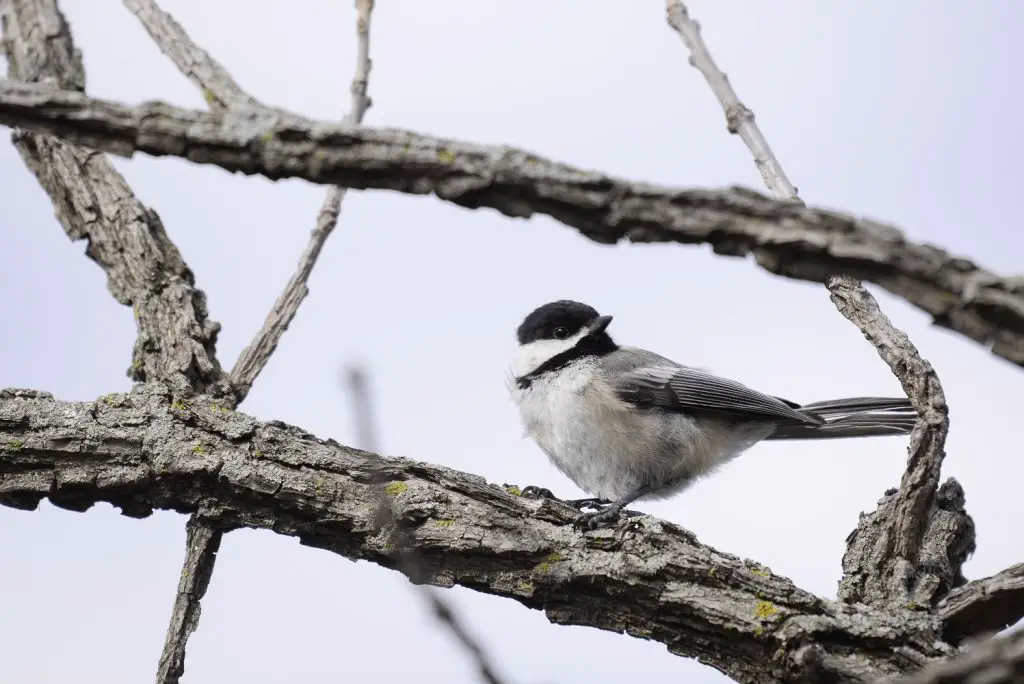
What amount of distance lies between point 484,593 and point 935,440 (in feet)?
5.97

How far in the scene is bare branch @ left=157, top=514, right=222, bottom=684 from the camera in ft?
12.6

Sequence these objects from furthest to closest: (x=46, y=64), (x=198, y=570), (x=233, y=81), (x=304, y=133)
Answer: (x=46, y=64), (x=198, y=570), (x=233, y=81), (x=304, y=133)

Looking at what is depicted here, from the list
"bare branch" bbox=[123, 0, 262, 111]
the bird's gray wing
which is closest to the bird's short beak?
the bird's gray wing

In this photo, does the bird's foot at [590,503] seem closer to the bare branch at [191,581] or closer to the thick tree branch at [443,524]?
the thick tree branch at [443,524]

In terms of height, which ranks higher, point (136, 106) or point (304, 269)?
point (304, 269)

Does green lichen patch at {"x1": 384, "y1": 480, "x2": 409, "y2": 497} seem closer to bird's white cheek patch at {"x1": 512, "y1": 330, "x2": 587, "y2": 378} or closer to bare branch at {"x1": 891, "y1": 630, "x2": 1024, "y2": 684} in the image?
bird's white cheek patch at {"x1": 512, "y1": 330, "x2": 587, "y2": 378}

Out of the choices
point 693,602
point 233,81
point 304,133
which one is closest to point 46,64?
point 233,81

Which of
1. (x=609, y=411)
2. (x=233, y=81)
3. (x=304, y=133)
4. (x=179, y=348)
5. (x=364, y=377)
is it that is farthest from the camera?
(x=609, y=411)

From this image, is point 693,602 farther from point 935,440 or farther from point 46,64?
point 46,64

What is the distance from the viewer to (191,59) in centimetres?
296

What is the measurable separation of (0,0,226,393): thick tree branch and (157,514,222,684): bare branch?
62 cm

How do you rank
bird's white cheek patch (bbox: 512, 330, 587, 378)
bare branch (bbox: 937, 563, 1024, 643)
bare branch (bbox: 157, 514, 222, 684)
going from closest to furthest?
bare branch (bbox: 937, 563, 1024, 643) < bare branch (bbox: 157, 514, 222, 684) < bird's white cheek patch (bbox: 512, 330, 587, 378)

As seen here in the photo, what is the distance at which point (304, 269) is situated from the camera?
459 cm

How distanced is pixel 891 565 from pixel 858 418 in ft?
5.26
